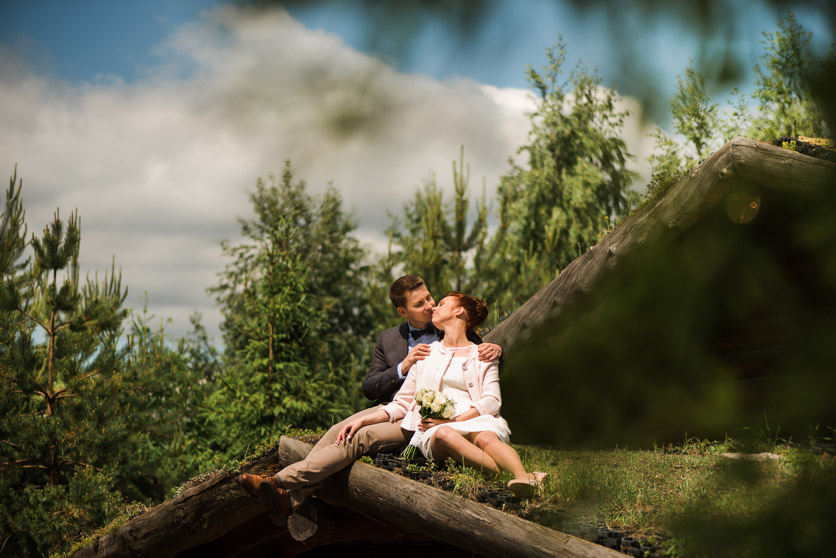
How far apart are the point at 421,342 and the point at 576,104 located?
3758 mm

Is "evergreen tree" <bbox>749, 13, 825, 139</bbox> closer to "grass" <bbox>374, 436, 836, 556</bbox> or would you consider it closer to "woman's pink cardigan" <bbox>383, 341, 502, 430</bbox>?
"grass" <bbox>374, 436, 836, 556</bbox>

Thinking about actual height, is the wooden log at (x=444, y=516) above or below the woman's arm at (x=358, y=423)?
below

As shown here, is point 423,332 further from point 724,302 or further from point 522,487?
point 724,302

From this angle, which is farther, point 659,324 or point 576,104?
point 659,324

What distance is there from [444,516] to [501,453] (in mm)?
410

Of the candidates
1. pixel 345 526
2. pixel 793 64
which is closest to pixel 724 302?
pixel 793 64

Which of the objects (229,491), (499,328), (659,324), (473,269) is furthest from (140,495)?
(659,324)

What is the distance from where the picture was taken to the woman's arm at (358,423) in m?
3.61

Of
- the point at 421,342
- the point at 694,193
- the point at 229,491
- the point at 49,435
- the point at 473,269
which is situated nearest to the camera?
the point at 694,193

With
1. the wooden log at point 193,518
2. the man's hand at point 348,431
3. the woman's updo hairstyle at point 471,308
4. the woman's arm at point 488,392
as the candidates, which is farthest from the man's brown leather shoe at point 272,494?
the woman's updo hairstyle at point 471,308

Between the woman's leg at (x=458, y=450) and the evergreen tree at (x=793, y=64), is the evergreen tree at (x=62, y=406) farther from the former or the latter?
the evergreen tree at (x=793, y=64)

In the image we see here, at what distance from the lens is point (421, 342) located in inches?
171

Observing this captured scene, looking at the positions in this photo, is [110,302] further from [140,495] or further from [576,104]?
[576,104]

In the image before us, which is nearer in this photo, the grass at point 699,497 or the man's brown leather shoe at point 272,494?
the grass at point 699,497
